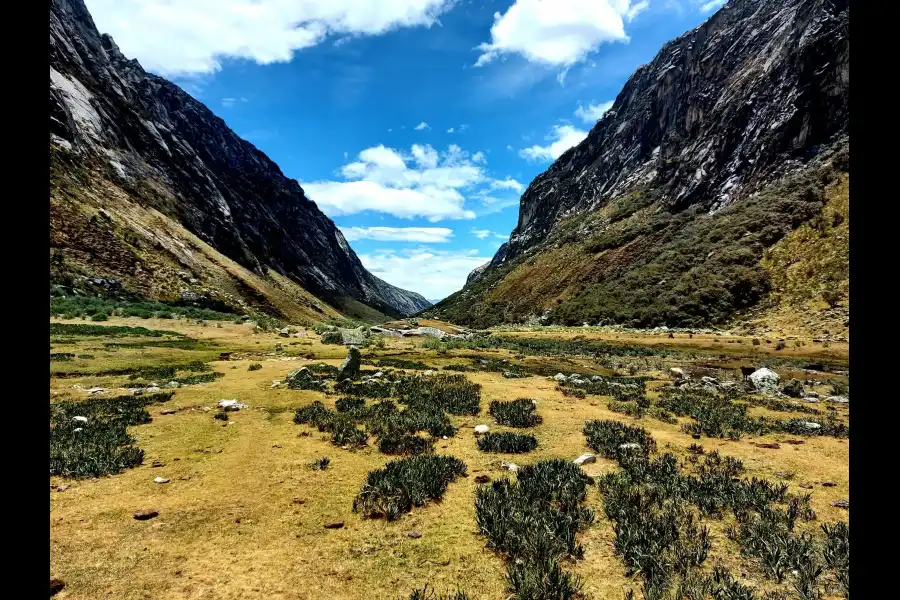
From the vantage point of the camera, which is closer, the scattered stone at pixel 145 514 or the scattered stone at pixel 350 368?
the scattered stone at pixel 145 514

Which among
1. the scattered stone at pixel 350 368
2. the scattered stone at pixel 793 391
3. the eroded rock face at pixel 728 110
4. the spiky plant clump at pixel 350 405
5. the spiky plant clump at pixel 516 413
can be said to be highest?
the eroded rock face at pixel 728 110

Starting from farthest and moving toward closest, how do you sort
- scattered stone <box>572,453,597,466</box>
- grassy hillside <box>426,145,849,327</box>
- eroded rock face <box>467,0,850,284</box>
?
1. eroded rock face <box>467,0,850,284</box>
2. grassy hillside <box>426,145,849,327</box>
3. scattered stone <box>572,453,597,466</box>

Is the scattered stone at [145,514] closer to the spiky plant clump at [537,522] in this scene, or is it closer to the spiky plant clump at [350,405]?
the spiky plant clump at [537,522]

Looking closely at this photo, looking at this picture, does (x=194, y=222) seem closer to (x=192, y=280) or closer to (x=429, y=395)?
(x=192, y=280)

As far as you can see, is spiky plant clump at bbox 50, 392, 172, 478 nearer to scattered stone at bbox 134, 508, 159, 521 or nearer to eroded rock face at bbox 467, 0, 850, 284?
scattered stone at bbox 134, 508, 159, 521

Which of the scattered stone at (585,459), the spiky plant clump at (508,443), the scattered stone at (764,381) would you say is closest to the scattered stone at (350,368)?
the spiky plant clump at (508,443)

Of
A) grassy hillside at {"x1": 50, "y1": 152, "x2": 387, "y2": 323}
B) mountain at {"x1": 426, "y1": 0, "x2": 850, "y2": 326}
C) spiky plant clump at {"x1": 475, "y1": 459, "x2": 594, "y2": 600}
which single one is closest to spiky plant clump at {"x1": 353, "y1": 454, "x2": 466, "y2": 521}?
spiky plant clump at {"x1": 475, "y1": 459, "x2": 594, "y2": 600}
